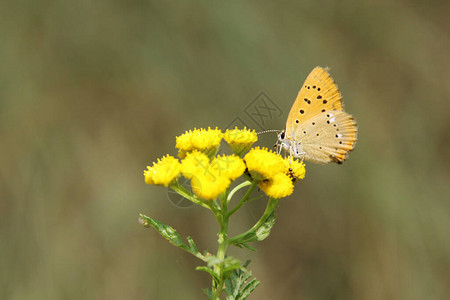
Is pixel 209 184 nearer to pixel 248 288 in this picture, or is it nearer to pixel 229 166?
pixel 229 166

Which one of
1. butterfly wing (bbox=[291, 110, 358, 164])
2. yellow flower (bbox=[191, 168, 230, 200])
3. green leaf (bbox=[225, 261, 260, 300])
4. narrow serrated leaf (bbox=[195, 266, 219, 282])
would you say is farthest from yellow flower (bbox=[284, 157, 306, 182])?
narrow serrated leaf (bbox=[195, 266, 219, 282])

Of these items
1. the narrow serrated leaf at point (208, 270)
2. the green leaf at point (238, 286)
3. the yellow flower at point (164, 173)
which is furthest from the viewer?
the yellow flower at point (164, 173)

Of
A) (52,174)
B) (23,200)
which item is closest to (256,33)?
(52,174)

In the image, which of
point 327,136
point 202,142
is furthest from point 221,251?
point 327,136

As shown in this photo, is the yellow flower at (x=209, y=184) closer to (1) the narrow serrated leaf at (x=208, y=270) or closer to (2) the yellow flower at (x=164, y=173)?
(2) the yellow flower at (x=164, y=173)

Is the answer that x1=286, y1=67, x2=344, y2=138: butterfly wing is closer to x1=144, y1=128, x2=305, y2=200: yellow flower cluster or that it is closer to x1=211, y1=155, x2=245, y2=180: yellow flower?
x1=144, y1=128, x2=305, y2=200: yellow flower cluster

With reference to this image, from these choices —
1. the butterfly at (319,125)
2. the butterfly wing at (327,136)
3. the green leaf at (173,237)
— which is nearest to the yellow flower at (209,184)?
the green leaf at (173,237)
